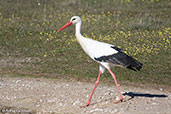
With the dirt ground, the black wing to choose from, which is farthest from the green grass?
the black wing

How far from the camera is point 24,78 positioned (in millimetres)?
10086

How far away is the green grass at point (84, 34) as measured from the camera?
1099 cm

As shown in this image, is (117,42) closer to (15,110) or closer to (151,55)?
(151,55)

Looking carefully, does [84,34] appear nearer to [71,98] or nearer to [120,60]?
[71,98]

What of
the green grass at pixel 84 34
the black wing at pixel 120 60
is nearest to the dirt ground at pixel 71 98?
the black wing at pixel 120 60

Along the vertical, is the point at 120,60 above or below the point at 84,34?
above

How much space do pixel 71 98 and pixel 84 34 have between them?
7.28m

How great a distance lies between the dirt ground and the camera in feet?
24.4

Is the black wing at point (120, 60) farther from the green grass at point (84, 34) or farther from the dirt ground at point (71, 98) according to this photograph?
the green grass at point (84, 34)

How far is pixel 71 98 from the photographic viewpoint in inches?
325

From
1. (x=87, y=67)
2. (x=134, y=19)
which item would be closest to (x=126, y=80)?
(x=87, y=67)

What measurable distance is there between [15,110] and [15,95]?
29.5 inches

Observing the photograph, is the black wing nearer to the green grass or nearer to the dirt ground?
the dirt ground

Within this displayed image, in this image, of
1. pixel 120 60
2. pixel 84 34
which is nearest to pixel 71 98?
pixel 120 60
